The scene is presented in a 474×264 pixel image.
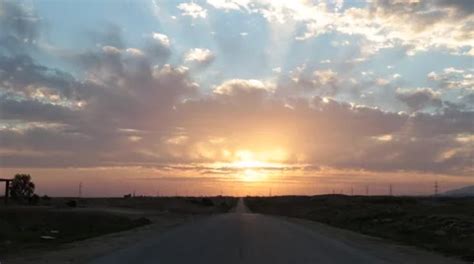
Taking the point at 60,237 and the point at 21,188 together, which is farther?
the point at 21,188

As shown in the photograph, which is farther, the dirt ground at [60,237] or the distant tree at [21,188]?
the distant tree at [21,188]

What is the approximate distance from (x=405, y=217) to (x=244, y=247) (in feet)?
97.0

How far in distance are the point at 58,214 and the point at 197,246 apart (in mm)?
27686

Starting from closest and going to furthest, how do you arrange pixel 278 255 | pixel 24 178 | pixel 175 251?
pixel 278 255 → pixel 175 251 → pixel 24 178

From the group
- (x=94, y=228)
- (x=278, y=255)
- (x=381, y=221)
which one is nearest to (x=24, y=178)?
(x=94, y=228)

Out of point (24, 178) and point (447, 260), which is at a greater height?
point (24, 178)

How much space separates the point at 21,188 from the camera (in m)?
75.9

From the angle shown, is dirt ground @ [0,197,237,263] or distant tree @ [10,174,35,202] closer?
dirt ground @ [0,197,237,263]

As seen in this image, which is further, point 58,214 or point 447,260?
point 58,214

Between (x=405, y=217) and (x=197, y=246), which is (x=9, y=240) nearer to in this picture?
(x=197, y=246)

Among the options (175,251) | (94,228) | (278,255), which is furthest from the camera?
(94,228)

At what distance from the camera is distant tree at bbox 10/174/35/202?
75394 millimetres

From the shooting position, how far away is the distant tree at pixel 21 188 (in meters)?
75.4

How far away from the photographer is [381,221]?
49.5m
